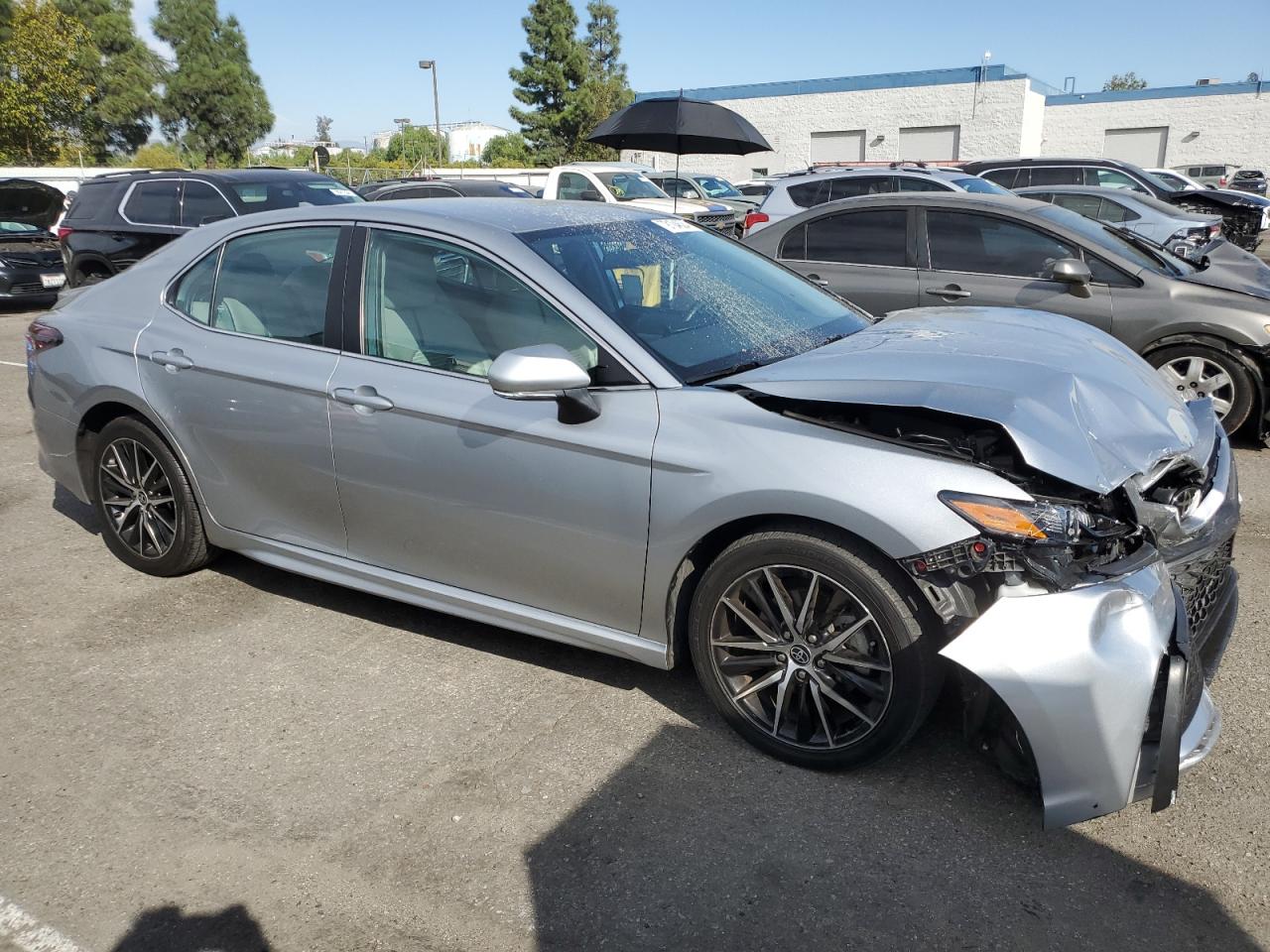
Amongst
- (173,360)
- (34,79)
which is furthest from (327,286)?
(34,79)

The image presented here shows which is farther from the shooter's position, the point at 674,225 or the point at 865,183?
the point at 865,183

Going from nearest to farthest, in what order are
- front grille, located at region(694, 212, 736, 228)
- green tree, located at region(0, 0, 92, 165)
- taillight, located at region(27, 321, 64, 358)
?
taillight, located at region(27, 321, 64, 358) → front grille, located at region(694, 212, 736, 228) → green tree, located at region(0, 0, 92, 165)

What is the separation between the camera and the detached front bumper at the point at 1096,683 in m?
2.51

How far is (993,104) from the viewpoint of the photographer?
43000 mm

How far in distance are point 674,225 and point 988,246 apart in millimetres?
3704

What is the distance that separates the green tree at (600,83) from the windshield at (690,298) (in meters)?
47.7

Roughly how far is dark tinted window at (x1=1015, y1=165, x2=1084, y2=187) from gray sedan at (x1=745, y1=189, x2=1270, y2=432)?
975cm

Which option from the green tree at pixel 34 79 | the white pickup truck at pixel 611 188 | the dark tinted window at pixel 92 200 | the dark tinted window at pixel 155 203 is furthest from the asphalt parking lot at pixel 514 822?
the green tree at pixel 34 79

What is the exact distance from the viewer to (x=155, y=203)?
11602 mm

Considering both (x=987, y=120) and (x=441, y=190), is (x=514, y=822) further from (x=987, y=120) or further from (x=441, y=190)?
(x=987, y=120)

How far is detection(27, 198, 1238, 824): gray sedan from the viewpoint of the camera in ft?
8.71

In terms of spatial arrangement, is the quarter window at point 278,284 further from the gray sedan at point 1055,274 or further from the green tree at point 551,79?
the green tree at point 551,79

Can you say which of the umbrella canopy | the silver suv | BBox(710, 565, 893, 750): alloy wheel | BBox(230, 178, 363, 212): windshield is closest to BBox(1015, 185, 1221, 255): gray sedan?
the silver suv

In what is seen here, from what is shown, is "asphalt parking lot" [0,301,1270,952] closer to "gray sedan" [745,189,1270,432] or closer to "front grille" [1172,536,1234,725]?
"front grille" [1172,536,1234,725]
